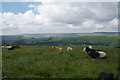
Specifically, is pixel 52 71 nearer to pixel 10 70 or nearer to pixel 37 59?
pixel 10 70

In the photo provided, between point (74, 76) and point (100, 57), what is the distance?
5281 mm

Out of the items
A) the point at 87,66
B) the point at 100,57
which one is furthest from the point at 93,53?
the point at 87,66

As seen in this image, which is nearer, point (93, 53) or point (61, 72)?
point (61, 72)

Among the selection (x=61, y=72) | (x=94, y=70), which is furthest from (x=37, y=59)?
(x=94, y=70)

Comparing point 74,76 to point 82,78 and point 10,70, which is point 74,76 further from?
point 10,70

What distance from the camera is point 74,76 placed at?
9906mm

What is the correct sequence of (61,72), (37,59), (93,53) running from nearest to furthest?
(61,72), (37,59), (93,53)

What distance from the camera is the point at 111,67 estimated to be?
11.0m

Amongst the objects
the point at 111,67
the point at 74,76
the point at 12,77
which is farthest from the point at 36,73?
the point at 111,67

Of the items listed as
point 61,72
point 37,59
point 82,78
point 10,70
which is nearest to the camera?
point 82,78

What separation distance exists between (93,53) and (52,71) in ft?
18.0

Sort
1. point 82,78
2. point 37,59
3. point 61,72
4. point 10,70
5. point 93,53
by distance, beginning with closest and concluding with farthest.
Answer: point 82,78 < point 61,72 < point 10,70 < point 37,59 < point 93,53

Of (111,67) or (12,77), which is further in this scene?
(111,67)

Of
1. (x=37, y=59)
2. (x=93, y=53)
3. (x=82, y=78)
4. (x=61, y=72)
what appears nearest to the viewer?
(x=82, y=78)
